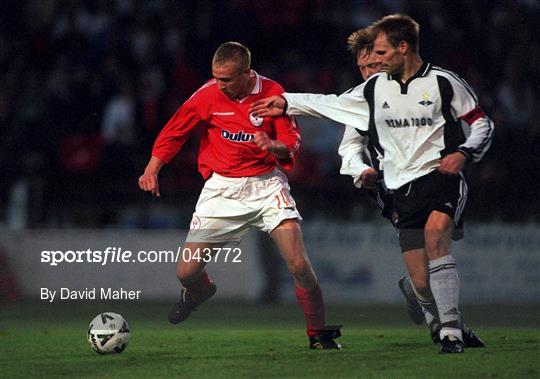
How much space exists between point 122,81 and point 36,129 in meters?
1.14

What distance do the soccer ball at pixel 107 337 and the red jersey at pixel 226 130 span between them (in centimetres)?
133

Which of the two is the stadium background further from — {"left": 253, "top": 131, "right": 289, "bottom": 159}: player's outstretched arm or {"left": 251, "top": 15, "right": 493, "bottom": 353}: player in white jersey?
{"left": 253, "top": 131, "right": 289, "bottom": 159}: player's outstretched arm

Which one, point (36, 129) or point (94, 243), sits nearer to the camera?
point (94, 243)

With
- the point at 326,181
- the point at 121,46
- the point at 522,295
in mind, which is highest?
the point at 121,46

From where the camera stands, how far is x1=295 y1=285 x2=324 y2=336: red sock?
25.1ft

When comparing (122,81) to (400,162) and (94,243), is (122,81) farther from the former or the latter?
(400,162)

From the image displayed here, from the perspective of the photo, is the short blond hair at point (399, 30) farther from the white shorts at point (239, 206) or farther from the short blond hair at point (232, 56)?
the white shorts at point (239, 206)

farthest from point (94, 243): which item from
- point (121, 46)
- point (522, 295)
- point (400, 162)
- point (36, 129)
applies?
point (400, 162)

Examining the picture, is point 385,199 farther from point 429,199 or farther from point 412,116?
point 412,116

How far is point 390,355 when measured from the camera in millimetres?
7031

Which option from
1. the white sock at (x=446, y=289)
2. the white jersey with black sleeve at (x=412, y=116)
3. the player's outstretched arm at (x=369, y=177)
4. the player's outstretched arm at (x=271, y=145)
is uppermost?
the white jersey with black sleeve at (x=412, y=116)

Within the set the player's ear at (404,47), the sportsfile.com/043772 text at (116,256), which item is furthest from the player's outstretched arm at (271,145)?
the sportsfile.com/043772 text at (116,256)

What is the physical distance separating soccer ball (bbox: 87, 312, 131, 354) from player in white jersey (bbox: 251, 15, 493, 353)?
1583 millimetres

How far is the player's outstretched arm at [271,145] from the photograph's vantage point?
718 centimetres
